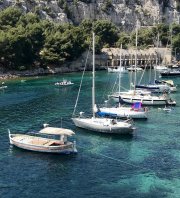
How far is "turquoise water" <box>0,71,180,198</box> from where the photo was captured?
46625mm

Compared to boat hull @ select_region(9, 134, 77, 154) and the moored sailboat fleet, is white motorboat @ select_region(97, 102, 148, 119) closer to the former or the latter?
the moored sailboat fleet

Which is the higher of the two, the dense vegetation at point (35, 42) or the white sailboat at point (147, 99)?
the dense vegetation at point (35, 42)

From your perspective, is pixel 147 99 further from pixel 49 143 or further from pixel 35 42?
pixel 35 42

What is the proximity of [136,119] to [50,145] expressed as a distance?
2414cm

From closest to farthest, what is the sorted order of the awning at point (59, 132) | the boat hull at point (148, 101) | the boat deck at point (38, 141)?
the boat deck at point (38, 141) < the awning at point (59, 132) < the boat hull at point (148, 101)

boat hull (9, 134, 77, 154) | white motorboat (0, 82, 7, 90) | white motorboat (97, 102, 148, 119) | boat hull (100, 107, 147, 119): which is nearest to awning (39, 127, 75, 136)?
boat hull (9, 134, 77, 154)

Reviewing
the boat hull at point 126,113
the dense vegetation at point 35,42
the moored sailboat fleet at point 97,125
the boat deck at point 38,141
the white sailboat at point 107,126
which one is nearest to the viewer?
the moored sailboat fleet at point 97,125

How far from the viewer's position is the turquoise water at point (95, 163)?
46.6 metres

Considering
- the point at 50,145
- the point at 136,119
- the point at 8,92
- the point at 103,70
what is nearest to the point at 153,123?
the point at 136,119

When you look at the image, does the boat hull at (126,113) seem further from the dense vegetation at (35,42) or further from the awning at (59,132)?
the dense vegetation at (35,42)

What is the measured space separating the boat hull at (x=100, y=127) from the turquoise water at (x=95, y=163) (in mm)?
894

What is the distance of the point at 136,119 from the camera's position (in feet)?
256

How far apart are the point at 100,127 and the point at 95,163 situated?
13725 mm

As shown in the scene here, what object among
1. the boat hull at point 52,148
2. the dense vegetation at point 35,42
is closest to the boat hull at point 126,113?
the boat hull at point 52,148
